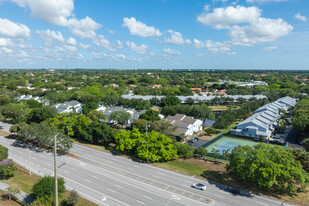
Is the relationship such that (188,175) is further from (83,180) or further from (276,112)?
(276,112)

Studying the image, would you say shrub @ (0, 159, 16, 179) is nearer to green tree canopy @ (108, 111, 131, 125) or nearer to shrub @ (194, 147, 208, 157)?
green tree canopy @ (108, 111, 131, 125)

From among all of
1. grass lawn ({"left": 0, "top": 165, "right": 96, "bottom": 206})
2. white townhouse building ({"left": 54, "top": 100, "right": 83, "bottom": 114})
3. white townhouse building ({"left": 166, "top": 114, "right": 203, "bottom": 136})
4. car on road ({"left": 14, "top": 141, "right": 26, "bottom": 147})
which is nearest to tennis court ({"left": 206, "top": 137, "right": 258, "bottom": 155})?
white townhouse building ({"left": 166, "top": 114, "right": 203, "bottom": 136})

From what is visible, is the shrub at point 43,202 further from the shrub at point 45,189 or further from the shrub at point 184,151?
the shrub at point 184,151

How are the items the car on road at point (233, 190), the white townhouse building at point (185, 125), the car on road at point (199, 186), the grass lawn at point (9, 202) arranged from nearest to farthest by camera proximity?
the grass lawn at point (9, 202)
the car on road at point (233, 190)
the car on road at point (199, 186)
the white townhouse building at point (185, 125)

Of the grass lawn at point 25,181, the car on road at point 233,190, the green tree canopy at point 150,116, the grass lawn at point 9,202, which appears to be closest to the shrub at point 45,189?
the grass lawn at point 25,181

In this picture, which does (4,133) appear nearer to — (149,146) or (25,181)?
(25,181)

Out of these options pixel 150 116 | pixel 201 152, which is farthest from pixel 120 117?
pixel 201 152

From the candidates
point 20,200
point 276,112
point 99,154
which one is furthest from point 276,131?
point 20,200

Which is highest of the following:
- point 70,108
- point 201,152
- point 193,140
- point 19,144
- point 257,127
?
point 257,127
